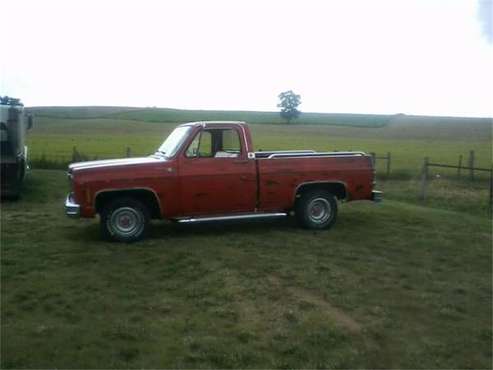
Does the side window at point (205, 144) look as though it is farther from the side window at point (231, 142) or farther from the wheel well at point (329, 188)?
the wheel well at point (329, 188)

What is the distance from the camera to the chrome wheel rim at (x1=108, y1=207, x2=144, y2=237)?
9047 mm

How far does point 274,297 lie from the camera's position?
245 inches

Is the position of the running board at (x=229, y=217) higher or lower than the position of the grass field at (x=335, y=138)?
higher

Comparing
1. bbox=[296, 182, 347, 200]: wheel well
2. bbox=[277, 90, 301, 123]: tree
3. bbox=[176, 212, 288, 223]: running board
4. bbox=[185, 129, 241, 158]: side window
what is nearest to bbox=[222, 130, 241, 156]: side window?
bbox=[185, 129, 241, 158]: side window

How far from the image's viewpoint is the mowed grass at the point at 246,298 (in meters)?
4.75

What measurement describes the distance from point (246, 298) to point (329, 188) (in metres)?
4.60

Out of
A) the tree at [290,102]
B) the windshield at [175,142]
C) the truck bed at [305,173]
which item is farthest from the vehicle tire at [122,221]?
the tree at [290,102]

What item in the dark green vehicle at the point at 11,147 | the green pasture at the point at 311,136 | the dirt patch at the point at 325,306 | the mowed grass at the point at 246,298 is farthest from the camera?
the green pasture at the point at 311,136

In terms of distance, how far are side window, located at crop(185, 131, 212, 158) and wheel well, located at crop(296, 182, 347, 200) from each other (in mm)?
1640

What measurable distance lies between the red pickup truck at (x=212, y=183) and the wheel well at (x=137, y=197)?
0.05 feet

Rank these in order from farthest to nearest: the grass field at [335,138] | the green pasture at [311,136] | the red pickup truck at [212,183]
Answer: the green pasture at [311,136]
the grass field at [335,138]
the red pickup truck at [212,183]

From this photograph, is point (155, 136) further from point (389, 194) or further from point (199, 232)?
point (199, 232)

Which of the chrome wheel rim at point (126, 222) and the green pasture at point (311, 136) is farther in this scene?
the green pasture at point (311, 136)

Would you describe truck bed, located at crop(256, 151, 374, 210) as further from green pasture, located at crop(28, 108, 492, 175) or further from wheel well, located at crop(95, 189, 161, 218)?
green pasture, located at crop(28, 108, 492, 175)
